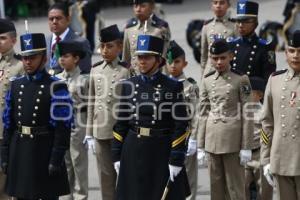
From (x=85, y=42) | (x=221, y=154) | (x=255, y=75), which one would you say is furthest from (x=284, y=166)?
(x=85, y=42)

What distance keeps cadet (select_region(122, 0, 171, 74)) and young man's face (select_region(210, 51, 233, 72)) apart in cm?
145

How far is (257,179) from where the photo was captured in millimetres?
9266

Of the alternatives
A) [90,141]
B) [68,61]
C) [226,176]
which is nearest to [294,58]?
[226,176]

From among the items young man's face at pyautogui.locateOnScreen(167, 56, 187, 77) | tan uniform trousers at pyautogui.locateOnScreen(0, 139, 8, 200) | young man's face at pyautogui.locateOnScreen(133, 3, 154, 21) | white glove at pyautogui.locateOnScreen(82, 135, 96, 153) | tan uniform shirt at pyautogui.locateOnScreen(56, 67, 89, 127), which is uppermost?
young man's face at pyautogui.locateOnScreen(133, 3, 154, 21)

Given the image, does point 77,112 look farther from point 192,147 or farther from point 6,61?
point 192,147

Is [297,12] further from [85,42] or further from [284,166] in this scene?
[284,166]

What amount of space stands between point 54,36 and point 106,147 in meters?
1.67

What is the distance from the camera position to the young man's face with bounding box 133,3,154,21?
10.1 meters

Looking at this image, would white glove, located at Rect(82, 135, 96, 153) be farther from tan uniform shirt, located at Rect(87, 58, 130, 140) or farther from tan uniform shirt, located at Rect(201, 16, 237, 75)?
tan uniform shirt, located at Rect(201, 16, 237, 75)

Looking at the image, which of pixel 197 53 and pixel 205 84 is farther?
pixel 197 53

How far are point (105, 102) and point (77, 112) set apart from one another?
520mm

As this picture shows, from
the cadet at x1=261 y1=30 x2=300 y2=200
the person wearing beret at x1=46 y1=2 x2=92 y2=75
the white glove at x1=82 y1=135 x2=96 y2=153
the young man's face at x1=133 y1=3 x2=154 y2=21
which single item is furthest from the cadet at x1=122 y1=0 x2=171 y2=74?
the cadet at x1=261 y1=30 x2=300 y2=200

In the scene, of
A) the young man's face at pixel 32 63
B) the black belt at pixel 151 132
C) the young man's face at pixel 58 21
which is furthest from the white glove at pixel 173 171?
the young man's face at pixel 58 21

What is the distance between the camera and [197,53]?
16969 millimetres
